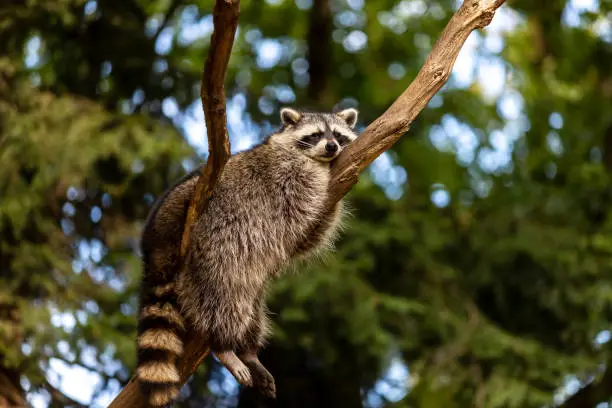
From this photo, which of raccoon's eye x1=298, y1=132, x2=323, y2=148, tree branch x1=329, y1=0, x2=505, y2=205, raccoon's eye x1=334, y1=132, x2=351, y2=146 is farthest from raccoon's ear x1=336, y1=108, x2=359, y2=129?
tree branch x1=329, y1=0, x2=505, y2=205

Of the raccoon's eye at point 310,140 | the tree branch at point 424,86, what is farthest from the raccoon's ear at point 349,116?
the tree branch at point 424,86

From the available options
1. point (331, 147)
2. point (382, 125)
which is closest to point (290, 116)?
point (331, 147)

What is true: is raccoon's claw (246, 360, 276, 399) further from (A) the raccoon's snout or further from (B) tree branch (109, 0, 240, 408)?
(A) the raccoon's snout

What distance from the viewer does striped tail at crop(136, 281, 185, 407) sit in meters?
4.22

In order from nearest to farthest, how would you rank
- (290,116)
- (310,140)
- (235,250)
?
1. (235,250)
2. (310,140)
3. (290,116)

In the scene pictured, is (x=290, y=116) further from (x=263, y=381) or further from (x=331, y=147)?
(x=263, y=381)

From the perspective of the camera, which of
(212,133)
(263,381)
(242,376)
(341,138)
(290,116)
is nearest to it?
(212,133)

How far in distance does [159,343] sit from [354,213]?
469 cm

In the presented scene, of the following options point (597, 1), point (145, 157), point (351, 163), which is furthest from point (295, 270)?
point (597, 1)

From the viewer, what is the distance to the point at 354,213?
8.84m

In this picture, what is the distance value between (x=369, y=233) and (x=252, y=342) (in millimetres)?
3663

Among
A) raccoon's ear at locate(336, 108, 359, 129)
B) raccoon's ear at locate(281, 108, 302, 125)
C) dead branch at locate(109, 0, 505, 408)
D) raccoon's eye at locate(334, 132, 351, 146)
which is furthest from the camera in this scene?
raccoon's ear at locate(336, 108, 359, 129)

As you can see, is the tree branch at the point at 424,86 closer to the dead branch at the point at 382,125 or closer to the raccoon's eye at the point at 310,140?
the dead branch at the point at 382,125

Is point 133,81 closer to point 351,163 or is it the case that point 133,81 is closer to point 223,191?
point 223,191
